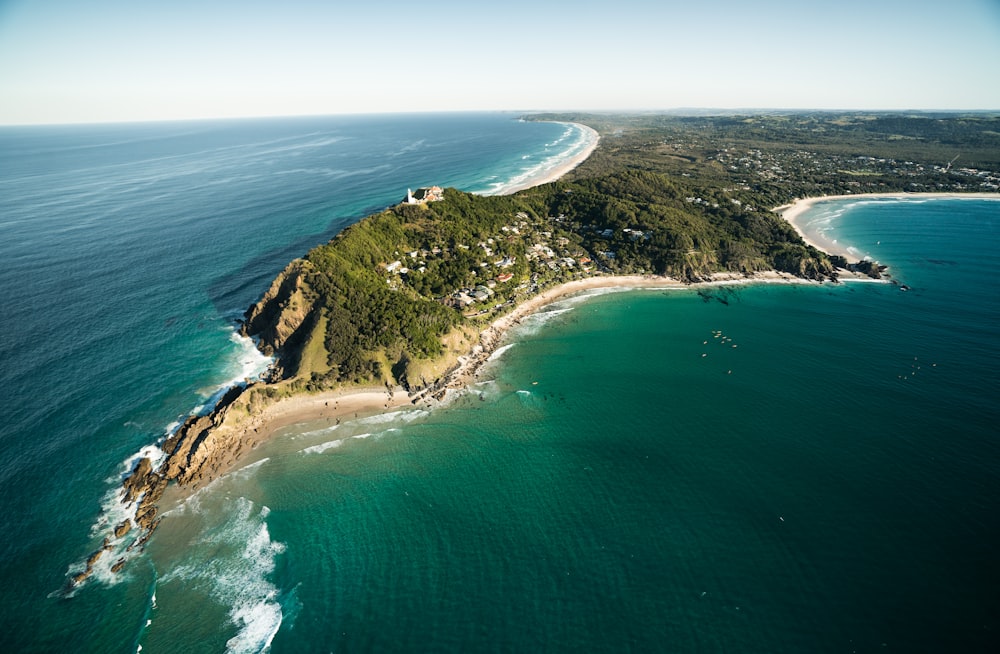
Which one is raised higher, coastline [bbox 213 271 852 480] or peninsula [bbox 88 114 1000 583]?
peninsula [bbox 88 114 1000 583]

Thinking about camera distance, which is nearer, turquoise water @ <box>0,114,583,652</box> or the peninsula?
turquoise water @ <box>0,114,583,652</box>

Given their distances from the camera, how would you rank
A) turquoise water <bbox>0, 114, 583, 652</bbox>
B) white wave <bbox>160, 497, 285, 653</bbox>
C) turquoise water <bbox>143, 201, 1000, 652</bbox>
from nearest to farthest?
turquoise water <bbox>143, 201, 1000, 652</bbox> < white wave <bbox>160, 497, 285, 653</bbox> < turquoise water <bbox>0, 114, 583, 652</bbox>

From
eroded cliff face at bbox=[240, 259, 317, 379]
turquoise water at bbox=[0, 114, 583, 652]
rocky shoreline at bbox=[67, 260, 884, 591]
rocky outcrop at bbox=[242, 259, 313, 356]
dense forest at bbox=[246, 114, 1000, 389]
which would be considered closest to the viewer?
turquoise water at bbox=[0, 114, 583, 652]

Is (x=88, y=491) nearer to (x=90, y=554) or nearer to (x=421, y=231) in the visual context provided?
(x=90, y=554)

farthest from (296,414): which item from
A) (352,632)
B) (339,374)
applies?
(352,632)

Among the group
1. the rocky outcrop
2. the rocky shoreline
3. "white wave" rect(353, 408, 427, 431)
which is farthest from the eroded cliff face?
"white wave" rect(353, 408, 427, 431)

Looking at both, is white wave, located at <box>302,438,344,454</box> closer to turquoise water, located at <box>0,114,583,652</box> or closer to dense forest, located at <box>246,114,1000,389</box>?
dense forest, located at <box>246,114,1000,389</box>

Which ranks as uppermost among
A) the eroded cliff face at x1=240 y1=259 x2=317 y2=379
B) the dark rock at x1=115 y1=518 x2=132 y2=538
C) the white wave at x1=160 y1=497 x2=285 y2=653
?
the eroded cliff face at x1=240 y1=259 x2=317 y2=379
